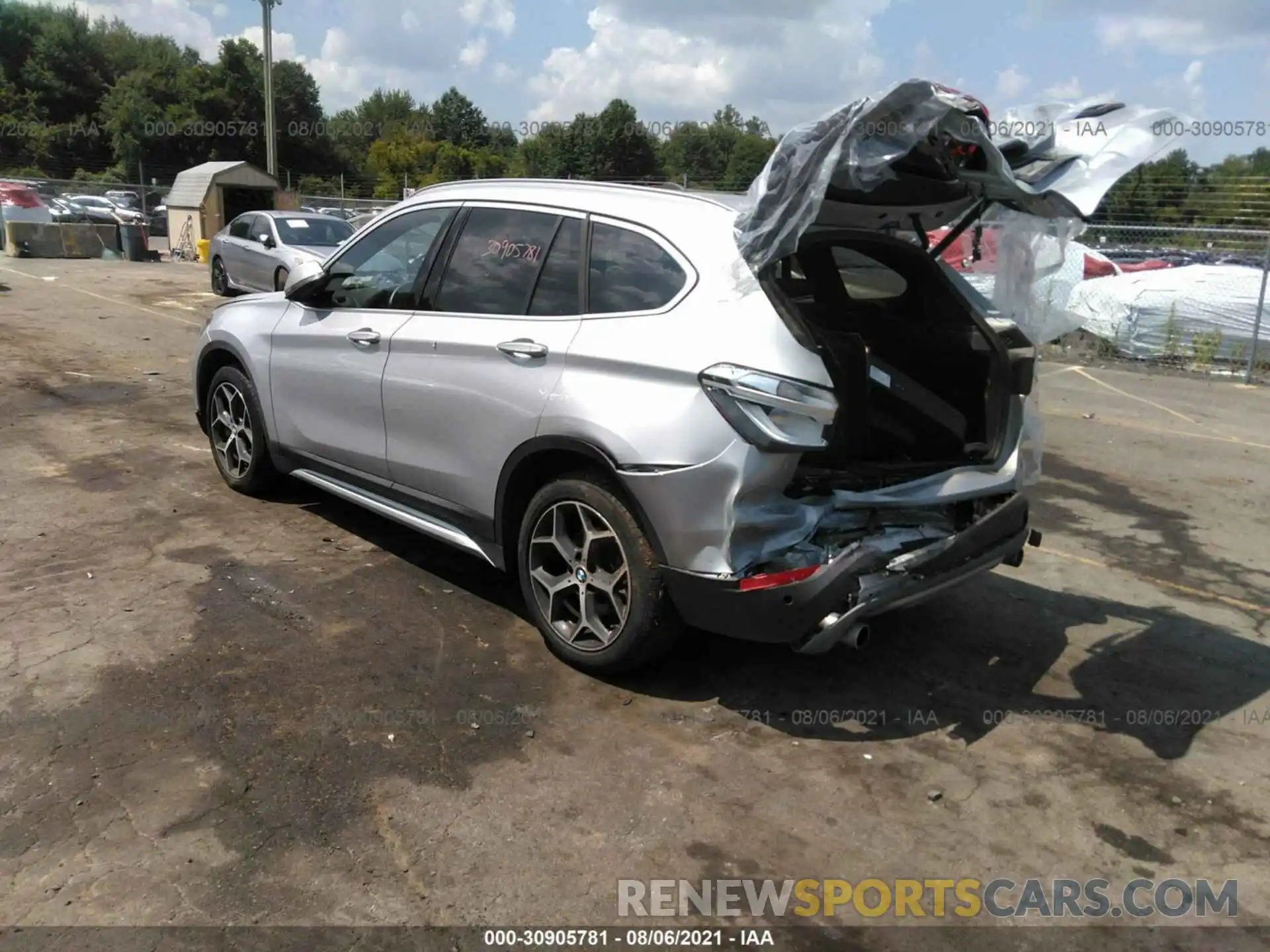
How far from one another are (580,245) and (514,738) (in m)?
1.99

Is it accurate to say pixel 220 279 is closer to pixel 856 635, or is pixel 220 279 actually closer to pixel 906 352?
pixel 906 352

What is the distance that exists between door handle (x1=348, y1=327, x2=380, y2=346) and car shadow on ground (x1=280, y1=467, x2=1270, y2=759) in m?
1.19

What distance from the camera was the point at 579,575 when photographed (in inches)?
158

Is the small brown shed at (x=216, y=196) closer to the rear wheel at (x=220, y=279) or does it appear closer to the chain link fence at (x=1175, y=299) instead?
the rear wheel at (x=220, y=279)

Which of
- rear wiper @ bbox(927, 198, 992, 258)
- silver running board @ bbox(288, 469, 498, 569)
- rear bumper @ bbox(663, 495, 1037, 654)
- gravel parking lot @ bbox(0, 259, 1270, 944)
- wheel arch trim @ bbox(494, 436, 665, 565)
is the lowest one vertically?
gravel parking lot @ bbox(0, 259, 1270, 944)

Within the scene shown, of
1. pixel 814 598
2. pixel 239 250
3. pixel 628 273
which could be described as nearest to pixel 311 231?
pixel 239 250

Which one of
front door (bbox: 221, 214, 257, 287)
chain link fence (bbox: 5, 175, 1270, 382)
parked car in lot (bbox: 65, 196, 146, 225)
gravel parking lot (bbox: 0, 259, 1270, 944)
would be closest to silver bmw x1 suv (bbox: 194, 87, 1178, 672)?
gravel parking lot (bbox: 0, 259, 1270, 944)

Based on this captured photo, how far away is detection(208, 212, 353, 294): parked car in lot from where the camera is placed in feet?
50.1

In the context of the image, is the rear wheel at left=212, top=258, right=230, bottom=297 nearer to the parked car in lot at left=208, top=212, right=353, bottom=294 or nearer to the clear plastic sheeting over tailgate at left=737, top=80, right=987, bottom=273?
the parked car in lot at left=208, top=212, right=353, bottom=294

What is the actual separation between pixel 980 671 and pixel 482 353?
2556mm

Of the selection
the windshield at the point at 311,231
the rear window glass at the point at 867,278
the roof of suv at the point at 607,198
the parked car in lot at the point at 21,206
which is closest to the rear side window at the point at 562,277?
the roof of suv at the point at 607,198

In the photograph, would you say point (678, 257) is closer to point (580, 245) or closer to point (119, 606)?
point (580, 245)

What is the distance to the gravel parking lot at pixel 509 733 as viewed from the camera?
296cm

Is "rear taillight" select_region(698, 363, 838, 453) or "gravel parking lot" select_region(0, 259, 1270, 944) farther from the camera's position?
"rear taillight" select_region(698, 363, 838, 453)
